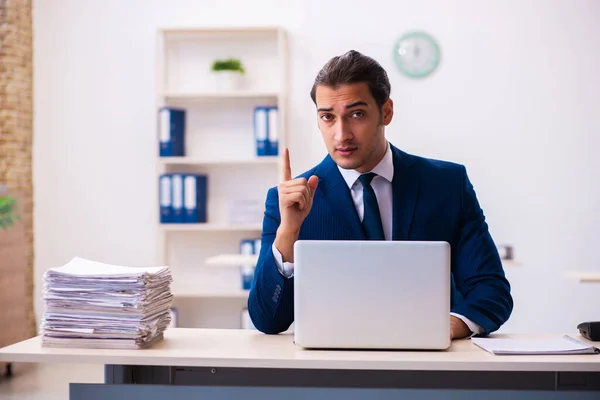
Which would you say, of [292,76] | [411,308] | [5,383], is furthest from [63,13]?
[411,308]

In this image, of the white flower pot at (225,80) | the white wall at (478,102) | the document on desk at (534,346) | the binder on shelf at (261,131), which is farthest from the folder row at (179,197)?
the document on desk at (534,346)

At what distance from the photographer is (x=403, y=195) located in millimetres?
2340

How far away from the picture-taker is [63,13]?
217 inches

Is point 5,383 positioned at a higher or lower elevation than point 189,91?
lower

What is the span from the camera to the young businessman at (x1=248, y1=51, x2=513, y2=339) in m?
2.15

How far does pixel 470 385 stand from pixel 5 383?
3.59m

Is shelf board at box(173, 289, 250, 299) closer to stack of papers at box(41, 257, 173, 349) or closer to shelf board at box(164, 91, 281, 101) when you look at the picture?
shelf board at box(164, 91, 281, 101)

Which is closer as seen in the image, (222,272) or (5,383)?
(5,383)

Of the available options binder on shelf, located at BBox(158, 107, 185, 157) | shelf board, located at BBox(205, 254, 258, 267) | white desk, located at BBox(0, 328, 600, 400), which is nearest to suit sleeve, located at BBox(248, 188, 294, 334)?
white desk, located at BBox(0, 328, 600, 400)

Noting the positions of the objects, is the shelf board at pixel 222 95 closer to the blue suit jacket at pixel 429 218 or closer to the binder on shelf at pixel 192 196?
the binder on shelf at pixel 192 196

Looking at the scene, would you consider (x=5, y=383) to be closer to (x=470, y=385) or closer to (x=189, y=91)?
(x=189, y=91)

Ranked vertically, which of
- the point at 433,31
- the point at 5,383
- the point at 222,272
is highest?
the point at 433,31

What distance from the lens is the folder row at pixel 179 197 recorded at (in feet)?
17.0

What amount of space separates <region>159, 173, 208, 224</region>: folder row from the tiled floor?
1057mm
